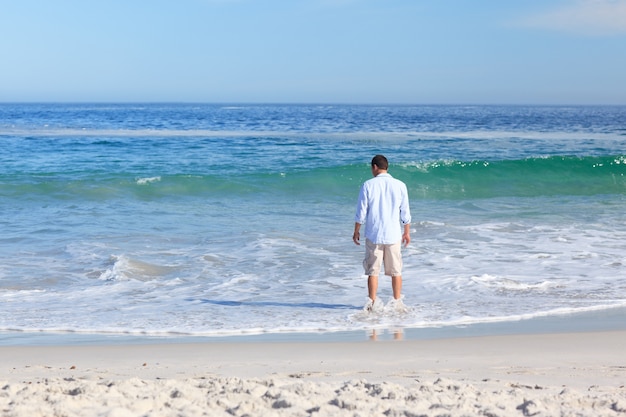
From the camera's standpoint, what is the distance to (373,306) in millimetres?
7105

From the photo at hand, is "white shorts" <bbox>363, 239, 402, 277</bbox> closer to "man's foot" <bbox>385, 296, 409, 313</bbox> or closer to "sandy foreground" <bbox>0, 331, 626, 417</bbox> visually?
"man's foot" <bbox>385, 296, 409, 313</bbox>

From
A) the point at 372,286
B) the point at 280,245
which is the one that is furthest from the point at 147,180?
the point at 372,286

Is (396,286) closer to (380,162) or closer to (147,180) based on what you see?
(380,162)

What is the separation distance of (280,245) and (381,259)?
3.48 m

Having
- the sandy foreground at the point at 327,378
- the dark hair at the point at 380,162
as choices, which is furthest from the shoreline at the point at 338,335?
the dark hair at the point at 380,162

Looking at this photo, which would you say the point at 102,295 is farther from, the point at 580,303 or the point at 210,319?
the point at 580,303

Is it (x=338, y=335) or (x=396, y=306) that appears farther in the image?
(x=396, y=306)

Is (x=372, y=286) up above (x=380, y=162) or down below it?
below

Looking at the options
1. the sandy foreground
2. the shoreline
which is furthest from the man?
the sandy foreground

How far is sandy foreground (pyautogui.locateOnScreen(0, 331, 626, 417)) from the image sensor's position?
12.9 feet

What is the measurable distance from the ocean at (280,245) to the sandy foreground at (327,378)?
0.85 metres

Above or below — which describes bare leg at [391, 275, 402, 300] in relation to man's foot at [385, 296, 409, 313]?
above

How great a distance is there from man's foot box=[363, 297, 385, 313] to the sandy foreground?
4.12 feet

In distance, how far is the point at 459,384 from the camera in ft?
14.2
